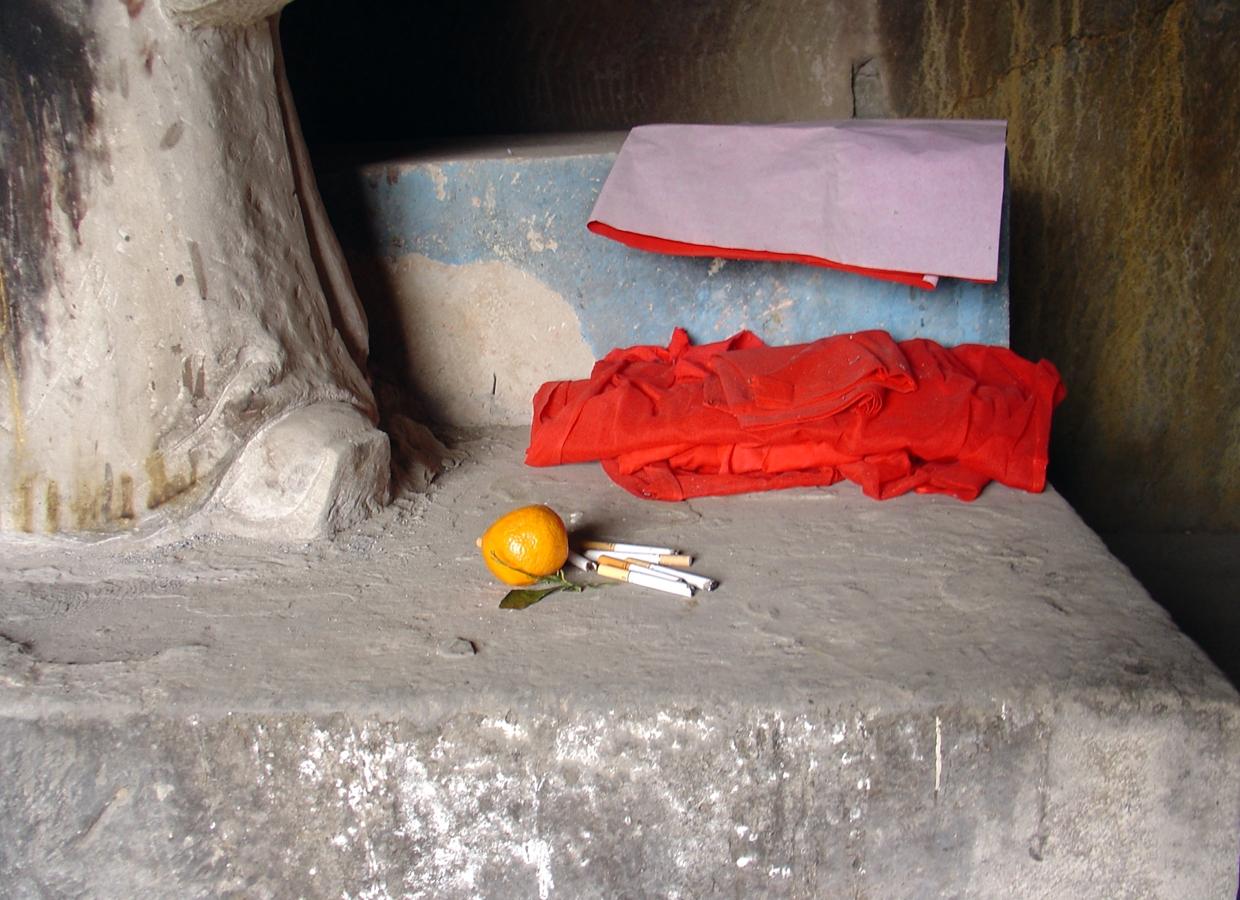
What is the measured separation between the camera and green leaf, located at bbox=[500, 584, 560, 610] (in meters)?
1.48

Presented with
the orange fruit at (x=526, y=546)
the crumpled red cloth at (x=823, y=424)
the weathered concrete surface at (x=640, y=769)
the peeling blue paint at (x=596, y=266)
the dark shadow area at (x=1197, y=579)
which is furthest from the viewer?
the dark shadow area at (x=1197, y=579)

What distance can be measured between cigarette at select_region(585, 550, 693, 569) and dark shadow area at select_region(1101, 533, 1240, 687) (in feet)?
4.92

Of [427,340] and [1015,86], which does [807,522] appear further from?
[1015,86]

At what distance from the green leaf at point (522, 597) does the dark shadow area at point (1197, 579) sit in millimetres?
1736

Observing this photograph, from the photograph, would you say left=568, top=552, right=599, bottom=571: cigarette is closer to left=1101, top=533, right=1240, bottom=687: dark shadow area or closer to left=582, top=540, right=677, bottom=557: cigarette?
left=582, top=540, right=677, bottom=557: cigarette

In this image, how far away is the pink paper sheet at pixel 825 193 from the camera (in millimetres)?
1874

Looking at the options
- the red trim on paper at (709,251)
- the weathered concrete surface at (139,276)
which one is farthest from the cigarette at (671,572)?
the red trim on paper at (709,251)

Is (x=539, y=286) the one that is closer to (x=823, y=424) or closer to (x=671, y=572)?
(x=823, y=424)

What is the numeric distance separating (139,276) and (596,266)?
3.28 feet

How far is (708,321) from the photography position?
2260 millimetres

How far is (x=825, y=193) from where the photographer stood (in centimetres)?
197

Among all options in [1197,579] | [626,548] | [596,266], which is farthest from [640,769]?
[1197,579]

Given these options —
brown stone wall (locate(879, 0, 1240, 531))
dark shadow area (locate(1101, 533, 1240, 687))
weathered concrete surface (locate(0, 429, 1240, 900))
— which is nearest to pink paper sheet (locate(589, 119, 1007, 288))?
weathered concrete surface (locate(0, 429, 1240, 900))

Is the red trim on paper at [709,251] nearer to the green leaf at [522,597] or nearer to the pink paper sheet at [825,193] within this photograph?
the pink paper sheet at [825,193]
